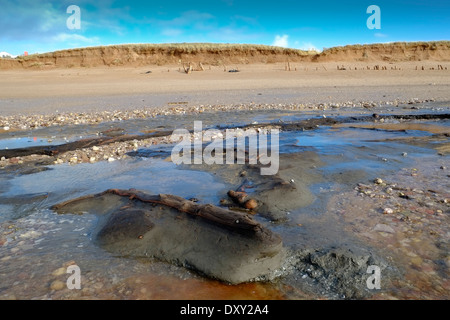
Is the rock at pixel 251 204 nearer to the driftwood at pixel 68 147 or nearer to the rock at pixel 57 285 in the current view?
the rock at pixel 57 285

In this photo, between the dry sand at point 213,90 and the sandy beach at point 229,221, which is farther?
the dry sand at point 213,90

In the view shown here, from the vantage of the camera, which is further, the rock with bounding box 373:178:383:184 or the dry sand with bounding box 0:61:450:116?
the dry sand with bounding box 0:61:450:116

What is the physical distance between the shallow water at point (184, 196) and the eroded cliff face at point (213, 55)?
109 feet

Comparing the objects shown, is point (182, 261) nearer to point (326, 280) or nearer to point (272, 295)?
point (272, 295)

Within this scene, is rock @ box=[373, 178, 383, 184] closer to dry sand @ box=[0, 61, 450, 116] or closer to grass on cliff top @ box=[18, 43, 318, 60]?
dry sand @ box=[0, 61, 450, 116]

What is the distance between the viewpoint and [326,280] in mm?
2061

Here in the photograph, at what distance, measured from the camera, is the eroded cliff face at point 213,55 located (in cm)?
3653

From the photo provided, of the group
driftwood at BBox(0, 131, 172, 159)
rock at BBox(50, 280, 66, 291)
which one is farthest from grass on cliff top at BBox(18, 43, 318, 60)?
rock at BBox(50, 280, 66, 291)

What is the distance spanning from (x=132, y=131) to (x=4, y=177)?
3.43 m

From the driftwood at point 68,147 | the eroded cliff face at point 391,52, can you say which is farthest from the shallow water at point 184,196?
the eroded cliff face at point 391,52

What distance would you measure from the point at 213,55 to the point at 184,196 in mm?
36299

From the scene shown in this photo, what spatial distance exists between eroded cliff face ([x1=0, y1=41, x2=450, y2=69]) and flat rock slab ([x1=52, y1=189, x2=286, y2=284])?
35.1 metres

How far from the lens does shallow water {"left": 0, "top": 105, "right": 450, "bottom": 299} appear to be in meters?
1.99
